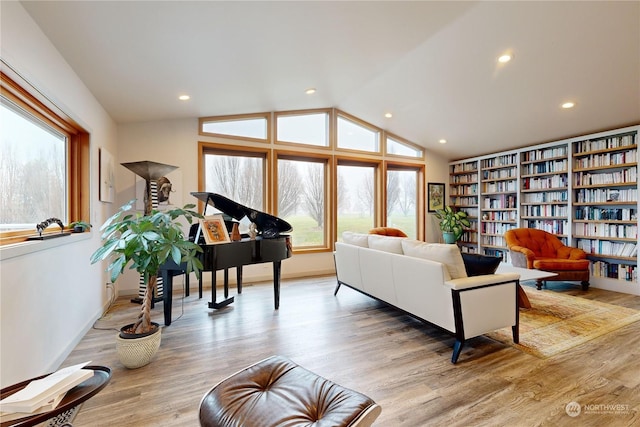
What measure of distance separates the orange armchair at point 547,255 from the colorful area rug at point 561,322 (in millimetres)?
443

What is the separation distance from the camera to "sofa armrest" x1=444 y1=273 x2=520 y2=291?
2.30m

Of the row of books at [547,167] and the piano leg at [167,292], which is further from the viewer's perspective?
the row of books at [547,167]

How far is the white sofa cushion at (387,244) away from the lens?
302 centimetres

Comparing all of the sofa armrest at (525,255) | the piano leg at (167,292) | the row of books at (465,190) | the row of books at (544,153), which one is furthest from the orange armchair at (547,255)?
the piano leg at (167,292)

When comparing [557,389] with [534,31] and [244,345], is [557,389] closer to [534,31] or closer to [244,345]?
[244,345]

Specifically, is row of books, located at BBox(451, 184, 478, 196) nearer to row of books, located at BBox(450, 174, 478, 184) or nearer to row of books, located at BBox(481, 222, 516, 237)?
row of books, located at BBox(450, 174, 478, 184)

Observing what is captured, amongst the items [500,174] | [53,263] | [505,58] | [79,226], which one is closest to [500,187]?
[500,174]

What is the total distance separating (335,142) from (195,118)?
2443 mm

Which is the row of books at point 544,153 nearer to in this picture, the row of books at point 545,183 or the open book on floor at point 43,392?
the row of books at point 545,183

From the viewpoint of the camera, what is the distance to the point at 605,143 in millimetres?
4426

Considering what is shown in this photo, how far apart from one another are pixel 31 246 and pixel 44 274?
0.33 meters

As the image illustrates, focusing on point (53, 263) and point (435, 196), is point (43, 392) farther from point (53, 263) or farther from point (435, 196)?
point (435, 196)

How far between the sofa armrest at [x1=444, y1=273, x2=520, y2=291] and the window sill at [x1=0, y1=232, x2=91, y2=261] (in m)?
2.86

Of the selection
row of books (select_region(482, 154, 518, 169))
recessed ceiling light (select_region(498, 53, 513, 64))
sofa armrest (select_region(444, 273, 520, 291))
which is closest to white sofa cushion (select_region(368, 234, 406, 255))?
sofa armrest (select_region(444, 273, 520, 291))
